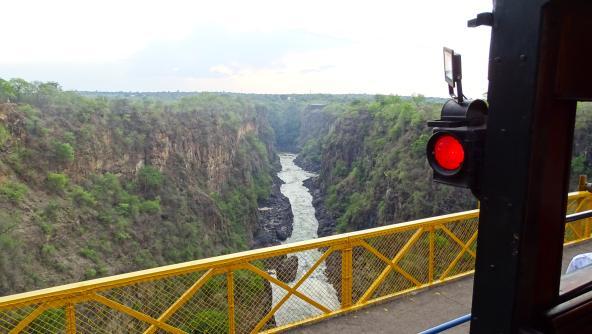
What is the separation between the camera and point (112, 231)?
3008 centimetres

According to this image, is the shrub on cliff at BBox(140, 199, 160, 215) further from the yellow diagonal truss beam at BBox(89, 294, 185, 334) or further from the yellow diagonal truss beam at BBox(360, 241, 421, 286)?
the yellow diagonal truss beam at BBox(89, 294, 185, 334)

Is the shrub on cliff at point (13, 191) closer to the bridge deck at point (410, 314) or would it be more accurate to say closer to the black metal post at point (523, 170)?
the bridge deck at point (410, 314)

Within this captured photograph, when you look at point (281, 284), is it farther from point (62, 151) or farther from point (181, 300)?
point (62, 151)

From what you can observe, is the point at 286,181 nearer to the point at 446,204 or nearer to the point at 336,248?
the point at 446,204

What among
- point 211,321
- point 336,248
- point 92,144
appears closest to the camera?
point 336,248

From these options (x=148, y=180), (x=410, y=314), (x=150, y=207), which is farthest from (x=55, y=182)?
(x=410, y=314)

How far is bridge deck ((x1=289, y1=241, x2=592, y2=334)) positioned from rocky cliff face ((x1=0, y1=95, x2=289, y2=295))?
1965 cm

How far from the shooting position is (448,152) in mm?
2023

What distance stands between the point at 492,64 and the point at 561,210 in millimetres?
707

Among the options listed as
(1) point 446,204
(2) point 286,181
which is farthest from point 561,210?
(2) point 286,181

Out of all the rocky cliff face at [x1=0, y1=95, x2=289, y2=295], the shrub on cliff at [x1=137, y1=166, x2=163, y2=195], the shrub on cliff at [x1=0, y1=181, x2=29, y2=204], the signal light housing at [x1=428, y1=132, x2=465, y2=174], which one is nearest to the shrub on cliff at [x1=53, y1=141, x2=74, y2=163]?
the rocky cliff face at [x1=0, y1=95, x2=289, y2=295]

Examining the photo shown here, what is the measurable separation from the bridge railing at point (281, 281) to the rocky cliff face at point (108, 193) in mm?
17140

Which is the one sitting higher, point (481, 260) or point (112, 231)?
point (481, 260)

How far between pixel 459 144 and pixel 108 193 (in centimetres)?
3558
